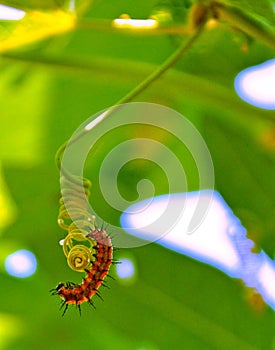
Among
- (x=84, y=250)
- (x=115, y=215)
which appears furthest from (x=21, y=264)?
(x=84, y=250)

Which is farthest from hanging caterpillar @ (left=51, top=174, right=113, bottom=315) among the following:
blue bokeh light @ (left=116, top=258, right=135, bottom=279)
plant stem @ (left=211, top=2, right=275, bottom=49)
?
blue bokeh light @ (left=116, top=258, right=135, bottom=279)

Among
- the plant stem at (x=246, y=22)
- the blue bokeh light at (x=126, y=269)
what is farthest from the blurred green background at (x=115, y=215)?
the plant stem at (x=246, y=22)

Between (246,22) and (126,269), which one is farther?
(126,269)

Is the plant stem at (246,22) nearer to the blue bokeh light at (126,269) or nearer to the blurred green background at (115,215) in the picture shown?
the blurred green background at (115,215)

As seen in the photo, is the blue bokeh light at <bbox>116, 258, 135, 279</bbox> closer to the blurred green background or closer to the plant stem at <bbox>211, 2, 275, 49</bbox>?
the blurred green background

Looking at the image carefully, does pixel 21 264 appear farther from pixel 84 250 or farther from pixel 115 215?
pixel 84 250
